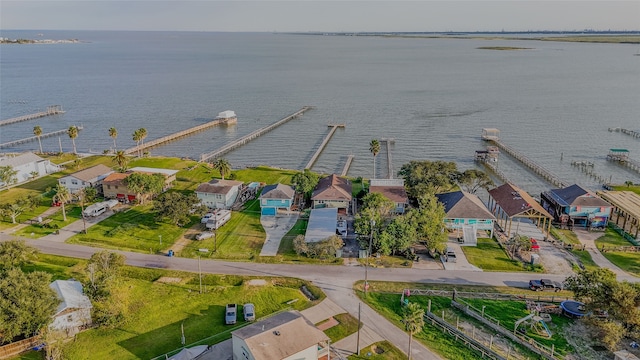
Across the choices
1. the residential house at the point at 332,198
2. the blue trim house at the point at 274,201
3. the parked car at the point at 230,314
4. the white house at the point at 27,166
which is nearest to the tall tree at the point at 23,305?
the parked car at the point at 230,314

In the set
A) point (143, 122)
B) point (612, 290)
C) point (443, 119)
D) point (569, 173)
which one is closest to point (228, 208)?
point (612, 290)

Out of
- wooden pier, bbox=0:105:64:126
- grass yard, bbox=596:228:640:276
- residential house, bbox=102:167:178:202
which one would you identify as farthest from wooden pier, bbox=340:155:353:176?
wooden pier, bbox=0:105:64:126

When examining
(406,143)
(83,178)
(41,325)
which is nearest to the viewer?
(41,325)

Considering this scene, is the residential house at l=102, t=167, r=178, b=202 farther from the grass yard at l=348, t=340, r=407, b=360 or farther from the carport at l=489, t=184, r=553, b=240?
the carport at l=489, t=184, r=553, b=240

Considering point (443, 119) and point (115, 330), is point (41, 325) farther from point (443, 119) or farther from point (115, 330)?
point (443, 119)

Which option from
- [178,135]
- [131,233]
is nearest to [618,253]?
[131,233]

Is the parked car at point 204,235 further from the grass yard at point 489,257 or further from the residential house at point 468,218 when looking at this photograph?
the grass yard at point 489,257

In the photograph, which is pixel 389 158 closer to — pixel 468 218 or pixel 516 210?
pixel 468 218
